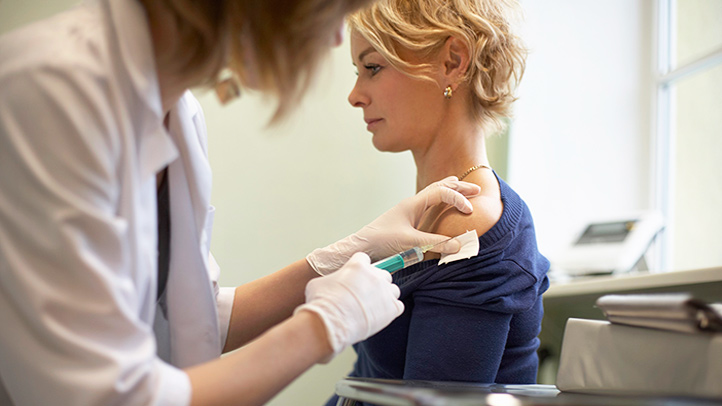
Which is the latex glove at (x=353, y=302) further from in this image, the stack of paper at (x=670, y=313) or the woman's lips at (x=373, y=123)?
the woman's lips at (x=373, y=123)

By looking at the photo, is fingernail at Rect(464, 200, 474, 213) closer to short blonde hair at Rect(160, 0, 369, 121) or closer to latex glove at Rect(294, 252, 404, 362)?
latex glove at Rect(294, 252, 404, 362)

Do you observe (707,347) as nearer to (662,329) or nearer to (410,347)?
(662,329)

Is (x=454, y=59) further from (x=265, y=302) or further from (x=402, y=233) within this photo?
(x=265, y=302)

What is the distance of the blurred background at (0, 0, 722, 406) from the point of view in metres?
2.13

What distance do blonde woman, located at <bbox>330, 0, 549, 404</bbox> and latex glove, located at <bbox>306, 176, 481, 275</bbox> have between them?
0.10 feet

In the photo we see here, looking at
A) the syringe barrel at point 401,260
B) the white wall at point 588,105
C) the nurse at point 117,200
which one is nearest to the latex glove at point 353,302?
the nurse at point 117,200

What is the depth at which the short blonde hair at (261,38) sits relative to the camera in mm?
679

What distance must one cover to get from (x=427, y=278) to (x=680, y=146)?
2.02 m

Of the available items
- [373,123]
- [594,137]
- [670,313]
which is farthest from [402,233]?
[594,137]

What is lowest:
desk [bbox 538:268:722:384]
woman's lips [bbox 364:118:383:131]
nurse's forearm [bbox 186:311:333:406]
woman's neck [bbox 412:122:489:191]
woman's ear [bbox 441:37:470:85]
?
desk [bbox 538:268:722:384]

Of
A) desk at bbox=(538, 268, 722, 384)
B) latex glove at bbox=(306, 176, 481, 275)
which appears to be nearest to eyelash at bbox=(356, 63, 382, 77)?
latex glove at bbox=(306, 176, 481, 275)

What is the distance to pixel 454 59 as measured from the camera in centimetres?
124

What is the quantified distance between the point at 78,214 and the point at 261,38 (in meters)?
0.30

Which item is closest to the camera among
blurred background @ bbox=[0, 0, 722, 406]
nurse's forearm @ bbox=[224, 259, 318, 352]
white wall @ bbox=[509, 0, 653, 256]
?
nurse's forearm @ bbox=[224, 259, 318, 352]
